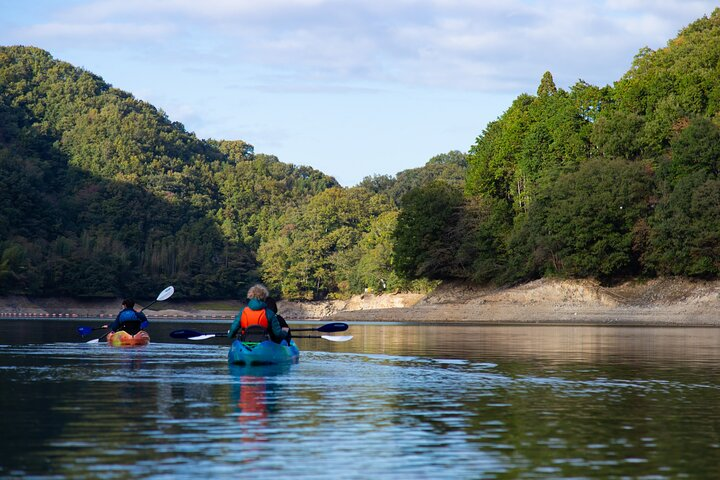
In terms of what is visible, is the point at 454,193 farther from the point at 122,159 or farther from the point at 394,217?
the point at 122,159

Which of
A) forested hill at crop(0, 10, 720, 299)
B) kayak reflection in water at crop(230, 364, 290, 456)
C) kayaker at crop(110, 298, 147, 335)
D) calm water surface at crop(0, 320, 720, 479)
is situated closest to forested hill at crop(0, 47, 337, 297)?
forested hill at crop(0, 10, 720, 299)

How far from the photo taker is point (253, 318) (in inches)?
1141

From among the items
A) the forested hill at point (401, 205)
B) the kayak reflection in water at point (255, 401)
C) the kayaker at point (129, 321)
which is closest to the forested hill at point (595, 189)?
the forested hill at point (401, 205)

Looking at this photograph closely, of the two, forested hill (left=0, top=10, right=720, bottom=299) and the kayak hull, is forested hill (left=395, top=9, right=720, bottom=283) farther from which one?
the kayak hull

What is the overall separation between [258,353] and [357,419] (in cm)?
1113

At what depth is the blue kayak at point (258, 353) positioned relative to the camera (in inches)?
1148

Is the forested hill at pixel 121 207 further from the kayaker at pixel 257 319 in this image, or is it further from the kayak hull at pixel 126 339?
the kayaker at pixel 257 319

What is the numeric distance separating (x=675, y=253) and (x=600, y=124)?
18.7 metres

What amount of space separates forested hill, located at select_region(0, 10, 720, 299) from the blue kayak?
6843 centimetres

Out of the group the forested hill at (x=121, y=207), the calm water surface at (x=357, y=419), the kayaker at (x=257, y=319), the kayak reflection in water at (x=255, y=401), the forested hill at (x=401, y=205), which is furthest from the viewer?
the forested hill at (x=121, y=207)

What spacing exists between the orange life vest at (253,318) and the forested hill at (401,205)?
69134 mm

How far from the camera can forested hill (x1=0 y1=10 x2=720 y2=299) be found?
98750 mm

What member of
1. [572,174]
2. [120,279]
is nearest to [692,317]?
[572,174]

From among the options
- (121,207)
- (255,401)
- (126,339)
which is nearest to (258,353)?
(255,401)
